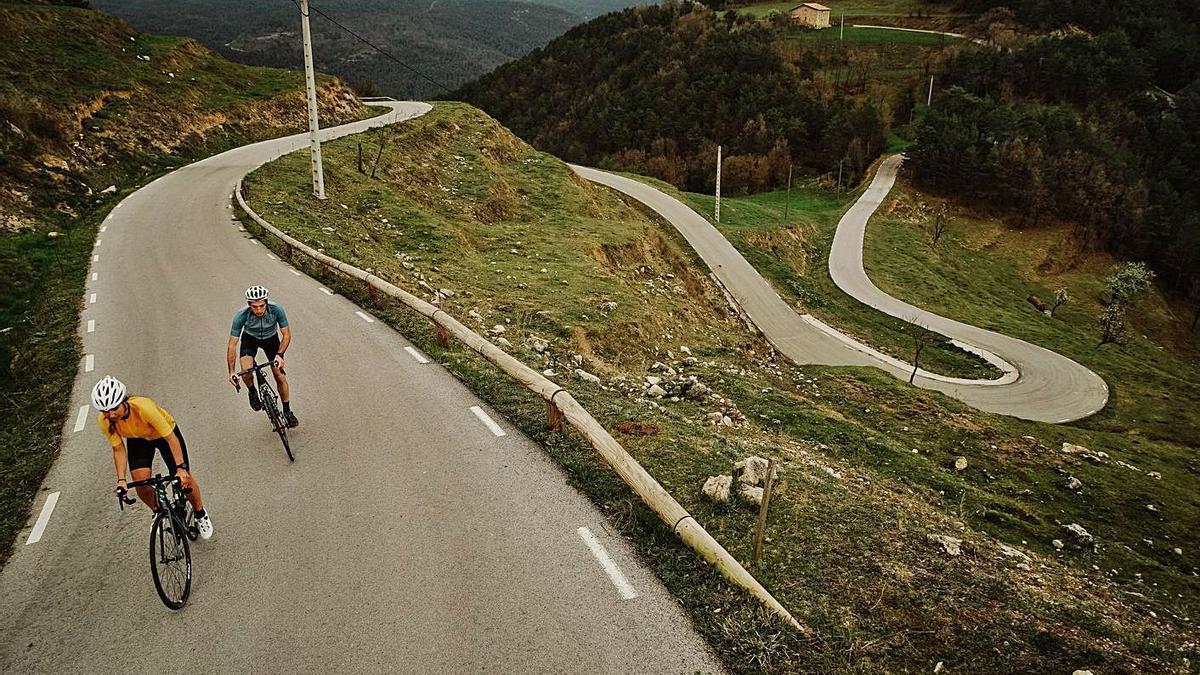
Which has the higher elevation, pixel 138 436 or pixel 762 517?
pixel 138 436

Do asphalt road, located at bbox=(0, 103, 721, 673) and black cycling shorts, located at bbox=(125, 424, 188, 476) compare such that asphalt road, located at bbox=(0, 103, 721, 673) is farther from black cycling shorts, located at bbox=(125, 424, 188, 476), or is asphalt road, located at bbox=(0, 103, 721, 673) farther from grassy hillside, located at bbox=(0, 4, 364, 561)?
black cycling shorts, located at bbox=(125, 424, 188, 476)

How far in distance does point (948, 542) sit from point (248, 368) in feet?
34.1

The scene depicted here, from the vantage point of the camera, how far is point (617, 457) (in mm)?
7809

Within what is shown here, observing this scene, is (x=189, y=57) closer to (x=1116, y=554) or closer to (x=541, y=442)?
(x=541, y=442)

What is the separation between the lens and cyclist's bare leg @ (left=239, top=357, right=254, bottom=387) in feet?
29.9

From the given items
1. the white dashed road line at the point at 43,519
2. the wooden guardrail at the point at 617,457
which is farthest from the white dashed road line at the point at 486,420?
the white dashed road line at the point at 43,519

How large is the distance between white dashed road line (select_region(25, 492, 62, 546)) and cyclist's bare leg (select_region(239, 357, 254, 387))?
2654 mm

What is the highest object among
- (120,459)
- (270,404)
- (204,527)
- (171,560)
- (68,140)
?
(68,140)

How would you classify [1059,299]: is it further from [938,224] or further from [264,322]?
[264,322]

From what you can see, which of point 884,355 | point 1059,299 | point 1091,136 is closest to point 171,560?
point 884,355

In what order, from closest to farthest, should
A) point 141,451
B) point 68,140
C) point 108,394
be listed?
point 108,394
point 141,451
point 68,140

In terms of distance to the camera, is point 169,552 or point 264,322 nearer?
point 169,552

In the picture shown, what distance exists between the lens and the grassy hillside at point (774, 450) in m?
6.09

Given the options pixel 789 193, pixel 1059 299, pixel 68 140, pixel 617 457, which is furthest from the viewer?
pixel 789 193
